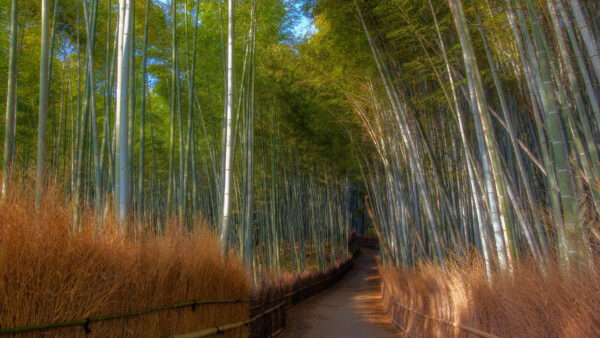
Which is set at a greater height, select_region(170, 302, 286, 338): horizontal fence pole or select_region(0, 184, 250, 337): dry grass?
select_region(0, 184, 250, 337): dry grass

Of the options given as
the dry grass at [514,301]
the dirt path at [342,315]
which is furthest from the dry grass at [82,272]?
the dirt path at [342,315]

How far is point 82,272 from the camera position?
1763 mm

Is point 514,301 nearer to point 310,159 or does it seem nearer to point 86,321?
point 86,321

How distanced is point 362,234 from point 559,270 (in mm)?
24861

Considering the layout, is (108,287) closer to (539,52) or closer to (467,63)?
(539,52)

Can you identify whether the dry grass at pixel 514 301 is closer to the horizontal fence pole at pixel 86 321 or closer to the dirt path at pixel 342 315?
the dirt path at pixel 342 315

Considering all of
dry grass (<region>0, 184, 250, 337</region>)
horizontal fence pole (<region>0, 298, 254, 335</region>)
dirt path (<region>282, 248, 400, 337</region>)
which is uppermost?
dry grass (<region>0, 184, 250, 337</region>)

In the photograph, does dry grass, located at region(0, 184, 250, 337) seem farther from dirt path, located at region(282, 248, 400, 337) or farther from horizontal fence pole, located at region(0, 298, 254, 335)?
dirt path, located at region(282, 248, 400, 337)

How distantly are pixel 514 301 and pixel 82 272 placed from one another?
221 centimetres

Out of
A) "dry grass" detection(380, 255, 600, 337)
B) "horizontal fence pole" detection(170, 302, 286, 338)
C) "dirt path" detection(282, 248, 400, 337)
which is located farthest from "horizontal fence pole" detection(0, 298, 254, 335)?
"dirt path" detection(282, 248, 400, 337)

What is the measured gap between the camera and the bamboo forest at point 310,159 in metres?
1.87

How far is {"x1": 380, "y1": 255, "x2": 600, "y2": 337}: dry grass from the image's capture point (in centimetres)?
171

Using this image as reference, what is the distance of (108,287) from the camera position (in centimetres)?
191

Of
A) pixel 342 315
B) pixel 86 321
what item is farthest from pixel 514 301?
pixel 342 315
